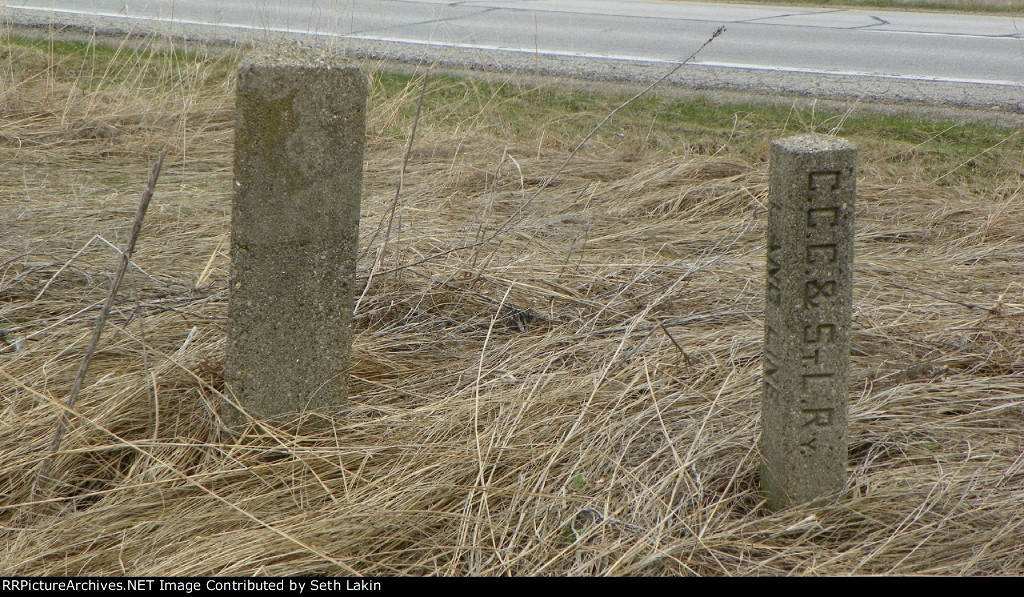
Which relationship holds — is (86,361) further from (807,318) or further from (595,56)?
(595,56)

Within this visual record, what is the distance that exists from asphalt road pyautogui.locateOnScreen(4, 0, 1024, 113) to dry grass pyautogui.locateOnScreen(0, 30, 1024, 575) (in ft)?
9.14

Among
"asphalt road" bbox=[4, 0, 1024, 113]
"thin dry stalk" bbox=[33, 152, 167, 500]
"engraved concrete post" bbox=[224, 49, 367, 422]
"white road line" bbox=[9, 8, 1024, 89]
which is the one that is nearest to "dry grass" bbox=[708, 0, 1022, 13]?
"asphalt road" bbox=[4, 0, 1024, 113]

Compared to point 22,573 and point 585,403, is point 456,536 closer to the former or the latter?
point 585,403

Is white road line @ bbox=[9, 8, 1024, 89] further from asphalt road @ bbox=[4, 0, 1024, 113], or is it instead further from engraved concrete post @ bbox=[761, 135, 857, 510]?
engraved concrete post @ bbox=[761, 135, 857, 510]

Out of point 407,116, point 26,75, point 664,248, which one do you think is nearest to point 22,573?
point 664,248

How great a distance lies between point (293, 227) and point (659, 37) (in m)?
8.70

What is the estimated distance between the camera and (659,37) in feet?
33.4


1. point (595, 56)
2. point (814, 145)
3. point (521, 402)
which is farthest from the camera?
point (595, 56)

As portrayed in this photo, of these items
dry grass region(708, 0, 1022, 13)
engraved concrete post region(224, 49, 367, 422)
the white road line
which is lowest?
engraved concrete post region(224, 49, 367, 422)

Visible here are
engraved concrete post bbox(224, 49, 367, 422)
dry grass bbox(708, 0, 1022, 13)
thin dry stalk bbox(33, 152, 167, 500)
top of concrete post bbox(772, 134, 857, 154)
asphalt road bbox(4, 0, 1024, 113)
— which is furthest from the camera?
dry grass bbox(708, 0, 1022, 13)

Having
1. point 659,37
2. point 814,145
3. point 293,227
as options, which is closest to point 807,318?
point 814,145

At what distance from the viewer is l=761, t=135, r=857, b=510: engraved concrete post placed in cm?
191

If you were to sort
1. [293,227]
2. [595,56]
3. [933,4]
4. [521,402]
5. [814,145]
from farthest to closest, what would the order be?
[933,4] → [595,56] → [521,402] → [293,227] → [814,145]

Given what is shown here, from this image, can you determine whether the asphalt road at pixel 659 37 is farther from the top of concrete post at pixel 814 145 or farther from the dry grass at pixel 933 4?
the top of concrete post at pixel 814 145
